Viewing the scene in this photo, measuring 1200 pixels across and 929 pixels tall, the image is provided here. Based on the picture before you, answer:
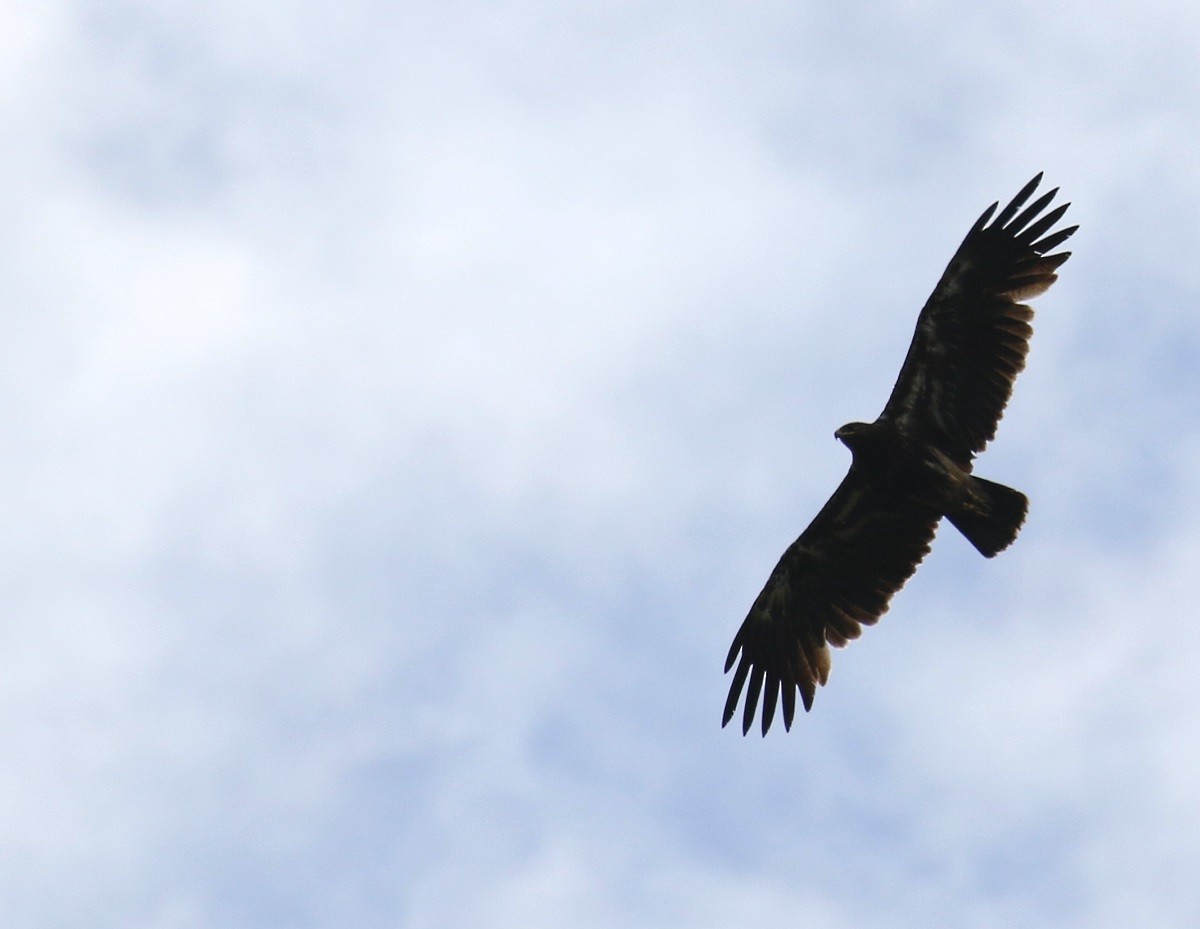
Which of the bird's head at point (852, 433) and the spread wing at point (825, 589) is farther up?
the bird's head at point (852, 433)

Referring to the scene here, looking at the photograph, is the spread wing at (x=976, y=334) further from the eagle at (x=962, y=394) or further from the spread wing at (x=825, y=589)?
the spread wing at (x=825, y=589)

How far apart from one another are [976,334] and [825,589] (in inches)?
127

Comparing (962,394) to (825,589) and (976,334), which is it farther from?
(825,589)

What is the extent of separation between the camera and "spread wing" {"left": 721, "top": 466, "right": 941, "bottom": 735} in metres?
18.5

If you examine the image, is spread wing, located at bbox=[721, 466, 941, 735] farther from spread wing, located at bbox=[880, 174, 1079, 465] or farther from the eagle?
spread wing, located at bbox=[880, 174, 1079, 465]

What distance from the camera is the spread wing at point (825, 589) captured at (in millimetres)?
18453

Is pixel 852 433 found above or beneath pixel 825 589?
above

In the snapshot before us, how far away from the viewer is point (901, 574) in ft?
61.0

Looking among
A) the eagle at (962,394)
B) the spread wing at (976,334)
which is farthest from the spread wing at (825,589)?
the spread wing at (976,334)

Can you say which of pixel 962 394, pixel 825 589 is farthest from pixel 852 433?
pixel 825 589

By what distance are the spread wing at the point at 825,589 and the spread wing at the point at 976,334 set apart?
0.95 m

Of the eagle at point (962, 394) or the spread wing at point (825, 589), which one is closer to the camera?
the eagle at point (962, 394)

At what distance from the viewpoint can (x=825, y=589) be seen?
1897 cm

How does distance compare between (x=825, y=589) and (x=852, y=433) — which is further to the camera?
(x=825, y=589)
